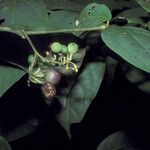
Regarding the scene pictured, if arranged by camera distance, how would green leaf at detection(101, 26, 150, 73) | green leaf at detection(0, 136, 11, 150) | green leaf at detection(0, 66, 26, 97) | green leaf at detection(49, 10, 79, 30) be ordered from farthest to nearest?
green leaf at detection(0, 136, 11, 150) → green leaf at detection(49, 10, 79, 30) → green leaf at detection(0, 66, 26, 97) → green leaf at detection(101, 26, 150, 73)

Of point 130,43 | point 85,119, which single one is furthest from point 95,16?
point 85,119

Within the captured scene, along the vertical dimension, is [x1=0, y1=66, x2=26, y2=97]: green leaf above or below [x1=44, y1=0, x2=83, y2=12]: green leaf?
below

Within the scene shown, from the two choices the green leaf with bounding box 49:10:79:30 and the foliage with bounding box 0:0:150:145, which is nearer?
the foliage with bounding box 0:0:150:145

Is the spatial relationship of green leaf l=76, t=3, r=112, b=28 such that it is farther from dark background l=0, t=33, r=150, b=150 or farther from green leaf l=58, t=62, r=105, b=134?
green leaf l=58, t=62, r=105, b=134

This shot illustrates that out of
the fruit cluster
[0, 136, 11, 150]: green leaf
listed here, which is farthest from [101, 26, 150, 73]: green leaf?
[0, 136, 11, 150]: green leaf

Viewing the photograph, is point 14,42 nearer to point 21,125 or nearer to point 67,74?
point 67,74

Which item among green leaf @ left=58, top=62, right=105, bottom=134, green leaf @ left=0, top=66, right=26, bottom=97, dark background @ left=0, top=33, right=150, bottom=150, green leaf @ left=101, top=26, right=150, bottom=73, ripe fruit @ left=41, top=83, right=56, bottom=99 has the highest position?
green leaf @ left=101, top=26, right=150, bottom=73

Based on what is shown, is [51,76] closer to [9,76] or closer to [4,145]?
[9,76]

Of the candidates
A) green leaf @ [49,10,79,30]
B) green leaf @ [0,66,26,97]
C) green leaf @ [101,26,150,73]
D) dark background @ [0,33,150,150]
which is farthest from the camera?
dark background @ [0,33,150,150]
